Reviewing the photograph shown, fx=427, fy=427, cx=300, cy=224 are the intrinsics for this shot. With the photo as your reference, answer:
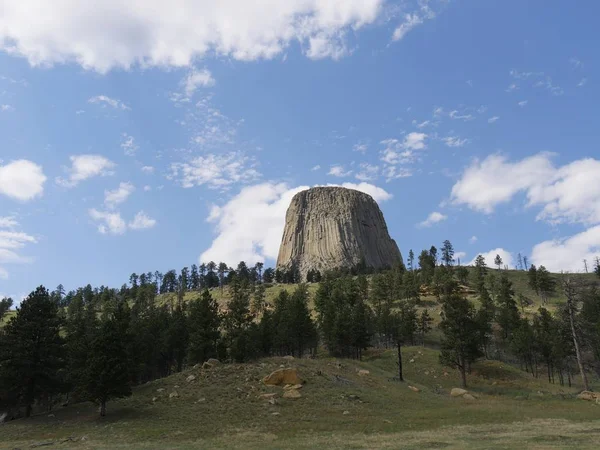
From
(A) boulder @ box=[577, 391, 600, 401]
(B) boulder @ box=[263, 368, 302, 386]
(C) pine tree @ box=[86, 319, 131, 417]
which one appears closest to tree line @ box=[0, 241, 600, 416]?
(C) pine tree @ box=[86, 319, 131, 417]

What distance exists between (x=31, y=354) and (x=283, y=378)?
26.6 m

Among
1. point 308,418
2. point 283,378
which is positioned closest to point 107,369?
point 283,378

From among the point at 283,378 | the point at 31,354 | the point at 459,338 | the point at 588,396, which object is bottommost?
the point at 588,396

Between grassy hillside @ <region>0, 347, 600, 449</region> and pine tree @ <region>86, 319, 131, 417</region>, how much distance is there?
1.77 m

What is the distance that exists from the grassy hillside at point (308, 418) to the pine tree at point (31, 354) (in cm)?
474

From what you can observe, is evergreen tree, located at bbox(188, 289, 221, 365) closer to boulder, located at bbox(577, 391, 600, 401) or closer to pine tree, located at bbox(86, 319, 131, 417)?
pine tree, located at bbox(86, 319, 131, 417)

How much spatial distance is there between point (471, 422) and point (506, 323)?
62904mm

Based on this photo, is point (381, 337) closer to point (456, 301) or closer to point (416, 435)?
point (456, 301)

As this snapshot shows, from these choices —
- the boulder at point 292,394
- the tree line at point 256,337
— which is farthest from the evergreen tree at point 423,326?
the boulder at point 292,394

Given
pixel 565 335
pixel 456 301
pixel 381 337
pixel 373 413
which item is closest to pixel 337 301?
pixel 381 337

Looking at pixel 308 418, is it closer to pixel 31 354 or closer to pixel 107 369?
pixel 107 369

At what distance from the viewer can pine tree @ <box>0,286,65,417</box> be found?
4381 cm

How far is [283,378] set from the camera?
43.8m

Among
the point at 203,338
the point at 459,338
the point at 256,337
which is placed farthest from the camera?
the point at 256,337
